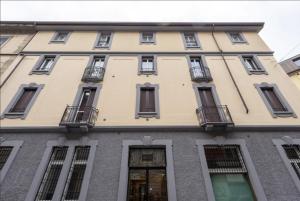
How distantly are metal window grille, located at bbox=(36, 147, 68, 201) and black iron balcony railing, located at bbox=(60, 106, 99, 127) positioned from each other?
1.42 metres

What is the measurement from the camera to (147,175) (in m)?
7.84

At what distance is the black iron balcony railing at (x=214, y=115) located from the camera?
28.3 ft

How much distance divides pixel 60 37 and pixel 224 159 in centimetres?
1495

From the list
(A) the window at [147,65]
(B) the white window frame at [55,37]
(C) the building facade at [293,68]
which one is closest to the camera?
(A) the window at [147,65]

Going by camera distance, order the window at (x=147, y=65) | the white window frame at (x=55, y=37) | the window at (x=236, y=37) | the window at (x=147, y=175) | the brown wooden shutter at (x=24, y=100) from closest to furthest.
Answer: the window at (x=147, y=175)
the brown wooden shutter at (x=24, y=100)
the window at (x=147, y=65)
the white window frame at (x=55, y=37)
the window at (x=236, y=37)

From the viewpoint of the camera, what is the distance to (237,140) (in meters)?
8.59

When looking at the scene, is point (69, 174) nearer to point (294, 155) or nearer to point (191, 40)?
point (294, 155)

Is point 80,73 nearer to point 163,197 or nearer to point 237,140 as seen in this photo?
point 163,197

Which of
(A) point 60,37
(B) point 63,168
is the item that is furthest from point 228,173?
(A) point 60,37

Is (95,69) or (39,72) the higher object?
(95,69)

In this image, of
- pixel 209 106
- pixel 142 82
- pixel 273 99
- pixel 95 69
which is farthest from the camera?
pixel 95 69

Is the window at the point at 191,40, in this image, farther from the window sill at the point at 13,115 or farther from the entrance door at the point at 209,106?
the window sill at the point at 13,115

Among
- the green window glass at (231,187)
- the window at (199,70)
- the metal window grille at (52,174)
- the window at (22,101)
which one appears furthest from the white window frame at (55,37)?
the green window glass at (231,187)

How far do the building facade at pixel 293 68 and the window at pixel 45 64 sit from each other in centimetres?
2183
